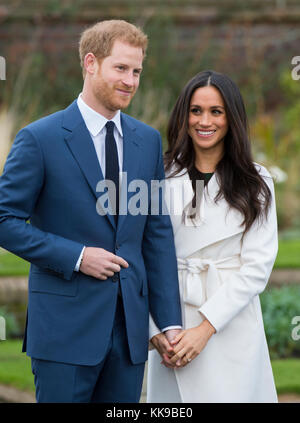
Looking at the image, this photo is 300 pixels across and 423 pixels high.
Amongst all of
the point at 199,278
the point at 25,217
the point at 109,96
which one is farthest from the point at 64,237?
the point at 199,278

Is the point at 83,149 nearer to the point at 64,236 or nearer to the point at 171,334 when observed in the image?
the point at 64,236

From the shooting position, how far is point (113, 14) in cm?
1114

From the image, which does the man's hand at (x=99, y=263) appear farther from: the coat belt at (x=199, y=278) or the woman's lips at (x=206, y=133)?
the woman's lips at (x=206, y=133)

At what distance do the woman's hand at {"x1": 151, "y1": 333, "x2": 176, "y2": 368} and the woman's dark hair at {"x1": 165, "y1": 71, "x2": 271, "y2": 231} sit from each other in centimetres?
57

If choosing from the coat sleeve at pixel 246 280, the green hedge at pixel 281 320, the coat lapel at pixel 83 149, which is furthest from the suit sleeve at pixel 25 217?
the green hedge at pixel 281 320

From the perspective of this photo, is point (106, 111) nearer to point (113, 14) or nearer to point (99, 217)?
point (99, 217)

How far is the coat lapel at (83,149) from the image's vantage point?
8.02 ft

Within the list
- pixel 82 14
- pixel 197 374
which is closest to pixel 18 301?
pixel 197 374

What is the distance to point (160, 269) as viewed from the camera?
2.68 meters

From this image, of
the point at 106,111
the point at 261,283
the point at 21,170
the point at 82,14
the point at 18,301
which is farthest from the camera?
the point at 82,14

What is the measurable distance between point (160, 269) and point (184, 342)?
1.02ft

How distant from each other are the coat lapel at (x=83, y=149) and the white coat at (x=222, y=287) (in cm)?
48

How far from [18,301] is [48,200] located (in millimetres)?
3476

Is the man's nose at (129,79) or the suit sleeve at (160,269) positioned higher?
the man's nose at (129,79)
